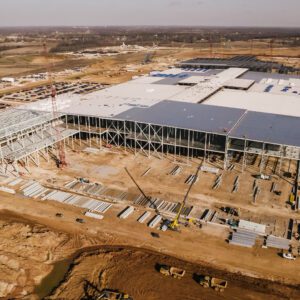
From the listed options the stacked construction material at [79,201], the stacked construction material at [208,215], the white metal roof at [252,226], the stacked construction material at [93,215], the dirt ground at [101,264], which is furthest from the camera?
the stacked construction material at [79,201]

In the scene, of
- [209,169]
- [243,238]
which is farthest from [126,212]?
[209,169]

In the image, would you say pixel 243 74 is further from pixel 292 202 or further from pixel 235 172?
pixel 292 202

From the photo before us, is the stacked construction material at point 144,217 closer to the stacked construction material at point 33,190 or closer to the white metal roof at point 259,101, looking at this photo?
the stacked construction material at point 33,190

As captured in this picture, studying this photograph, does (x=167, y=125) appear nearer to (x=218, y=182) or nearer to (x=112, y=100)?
(x=218, y=182)

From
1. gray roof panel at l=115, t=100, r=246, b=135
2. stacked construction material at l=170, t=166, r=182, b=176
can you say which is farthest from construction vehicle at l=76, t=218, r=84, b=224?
gray roof panel at l=115, t=100, r=246, b=135

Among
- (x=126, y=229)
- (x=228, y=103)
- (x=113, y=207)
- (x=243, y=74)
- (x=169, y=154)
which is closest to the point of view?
(x=126, y=229)

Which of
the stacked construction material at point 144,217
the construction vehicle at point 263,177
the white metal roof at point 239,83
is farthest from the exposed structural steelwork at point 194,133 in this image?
the white metal roof at point 239,83

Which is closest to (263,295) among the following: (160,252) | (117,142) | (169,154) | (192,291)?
(192,291)
